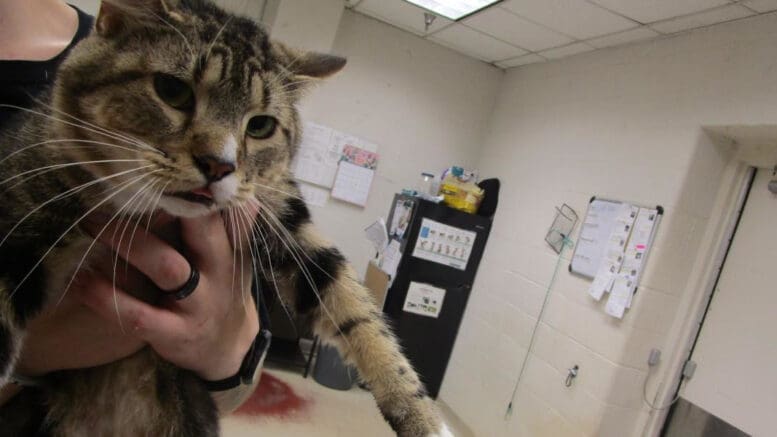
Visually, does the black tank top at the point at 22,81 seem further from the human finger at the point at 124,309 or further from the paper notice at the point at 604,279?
the paper notice at the point at 604,279

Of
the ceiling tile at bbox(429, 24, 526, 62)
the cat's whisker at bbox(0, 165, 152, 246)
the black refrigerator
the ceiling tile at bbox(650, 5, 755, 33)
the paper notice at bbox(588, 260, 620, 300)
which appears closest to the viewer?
the cat's whisker at bbox(0, 165, 152, 246)

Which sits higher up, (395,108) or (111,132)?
(395,108)

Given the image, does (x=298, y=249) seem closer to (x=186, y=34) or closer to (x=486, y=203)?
(x=186, y=34)

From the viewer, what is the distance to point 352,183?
14.2 feet

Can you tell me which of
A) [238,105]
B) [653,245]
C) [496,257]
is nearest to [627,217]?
[653,245]

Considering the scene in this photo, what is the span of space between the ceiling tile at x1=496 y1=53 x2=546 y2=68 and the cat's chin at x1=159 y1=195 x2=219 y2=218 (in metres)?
3.74

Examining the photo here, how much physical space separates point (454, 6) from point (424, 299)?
219cm

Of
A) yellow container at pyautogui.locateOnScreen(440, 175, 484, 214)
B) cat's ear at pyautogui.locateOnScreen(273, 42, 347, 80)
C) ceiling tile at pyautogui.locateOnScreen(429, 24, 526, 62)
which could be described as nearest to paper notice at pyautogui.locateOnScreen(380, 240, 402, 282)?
yellow container at pyautogui.locateOnScreen(440, 175, 484, 214)

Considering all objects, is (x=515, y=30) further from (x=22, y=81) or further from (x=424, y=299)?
(x=22, y=81)

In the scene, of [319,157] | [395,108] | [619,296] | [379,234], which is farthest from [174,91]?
[395,108]

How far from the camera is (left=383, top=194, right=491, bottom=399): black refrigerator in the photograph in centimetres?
380

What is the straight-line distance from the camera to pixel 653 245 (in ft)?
8.70

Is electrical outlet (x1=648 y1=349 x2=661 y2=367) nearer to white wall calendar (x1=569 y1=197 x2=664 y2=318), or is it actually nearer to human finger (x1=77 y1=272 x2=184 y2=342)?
white wall calendar (x1=569 y1=197 x2=664 y2=318)

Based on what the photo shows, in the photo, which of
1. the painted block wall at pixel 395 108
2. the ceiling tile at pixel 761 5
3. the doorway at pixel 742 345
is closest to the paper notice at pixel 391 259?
the painted block wall at pixel 395 108
